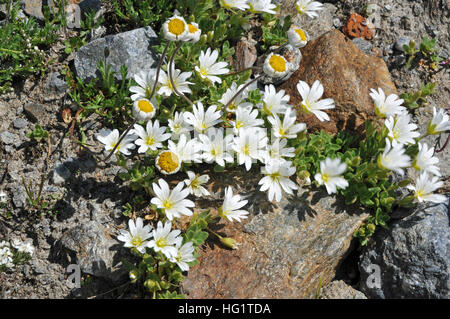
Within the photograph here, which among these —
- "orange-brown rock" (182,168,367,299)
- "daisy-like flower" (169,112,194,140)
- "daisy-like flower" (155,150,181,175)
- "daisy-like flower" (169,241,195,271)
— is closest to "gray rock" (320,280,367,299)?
"orange-brown rock" (182,168,367,299)

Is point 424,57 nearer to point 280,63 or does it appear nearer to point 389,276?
point 280,63

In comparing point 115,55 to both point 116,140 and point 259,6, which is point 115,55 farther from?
point 259,6

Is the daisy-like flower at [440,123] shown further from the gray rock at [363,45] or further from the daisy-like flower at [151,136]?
the daisy-like flower at [151,136]

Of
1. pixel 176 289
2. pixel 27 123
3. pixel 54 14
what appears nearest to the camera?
pixel 176 289

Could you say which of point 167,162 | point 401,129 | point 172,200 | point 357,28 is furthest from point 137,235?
point 357,28

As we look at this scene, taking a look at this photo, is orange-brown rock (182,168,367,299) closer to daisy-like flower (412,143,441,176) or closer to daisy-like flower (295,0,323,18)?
daisy-like flower (412,143,441,176)

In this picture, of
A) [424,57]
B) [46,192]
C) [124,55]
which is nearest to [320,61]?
[424,57]

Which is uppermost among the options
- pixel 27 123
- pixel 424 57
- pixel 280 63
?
pixel 280 63
